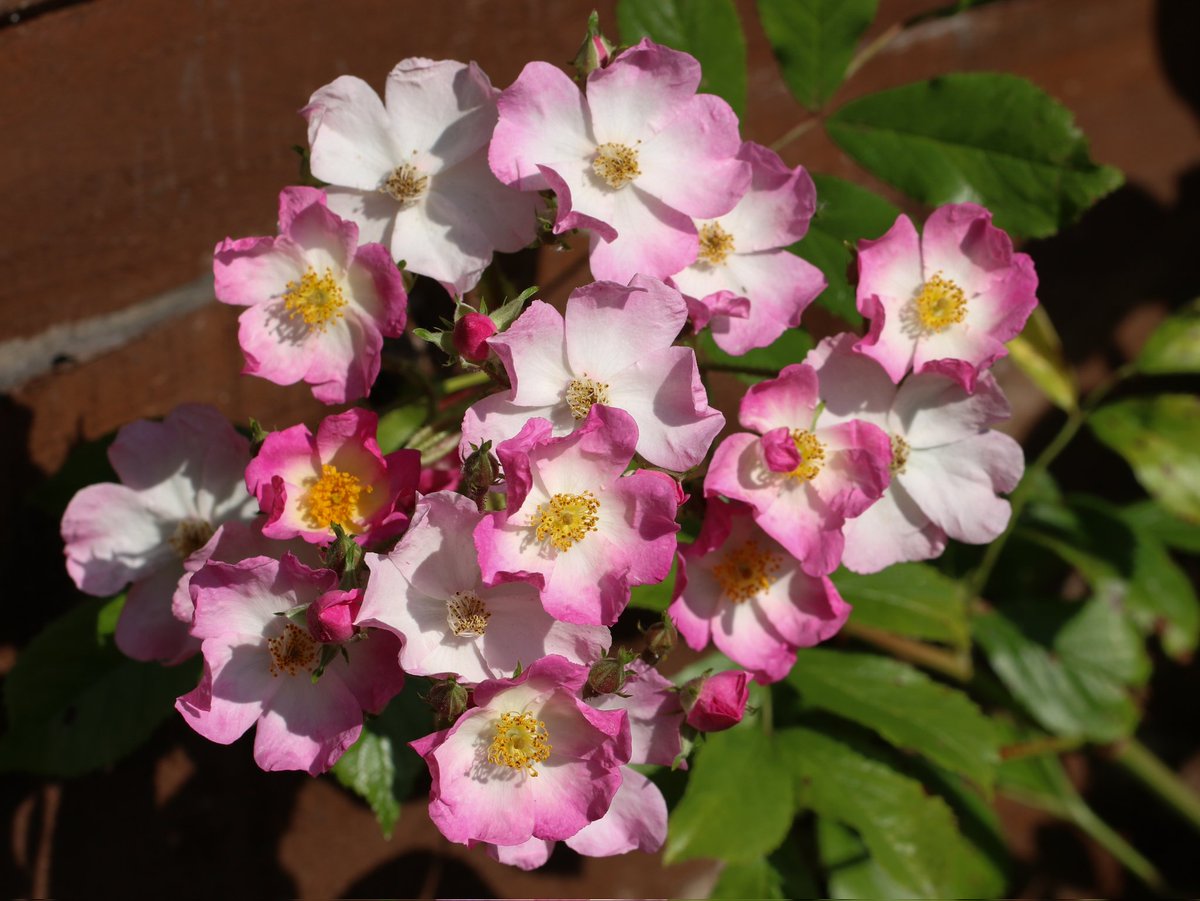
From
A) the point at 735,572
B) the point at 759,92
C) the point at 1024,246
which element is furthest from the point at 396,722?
the point at 1024,246

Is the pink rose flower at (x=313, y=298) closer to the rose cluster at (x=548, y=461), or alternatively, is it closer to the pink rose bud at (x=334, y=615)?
the rose cluster at (x=548, y=461)

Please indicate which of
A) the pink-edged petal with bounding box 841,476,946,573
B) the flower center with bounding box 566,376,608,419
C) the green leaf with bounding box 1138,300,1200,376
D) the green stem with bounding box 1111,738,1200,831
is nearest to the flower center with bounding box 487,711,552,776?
the flower center with bounding box 566,376,608,419

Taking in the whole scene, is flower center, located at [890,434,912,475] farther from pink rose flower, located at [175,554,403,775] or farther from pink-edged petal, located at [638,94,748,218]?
pink rose flower, located at [175,554,403,775]

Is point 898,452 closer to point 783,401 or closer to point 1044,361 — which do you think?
point 783,401

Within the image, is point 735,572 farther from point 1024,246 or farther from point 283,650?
point 1024,246

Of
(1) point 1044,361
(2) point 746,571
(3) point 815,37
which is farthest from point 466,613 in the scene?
(1) point 1044,361

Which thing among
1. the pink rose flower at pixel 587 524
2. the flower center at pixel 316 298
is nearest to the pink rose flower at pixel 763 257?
the pink rose flower at pixel 587 524
